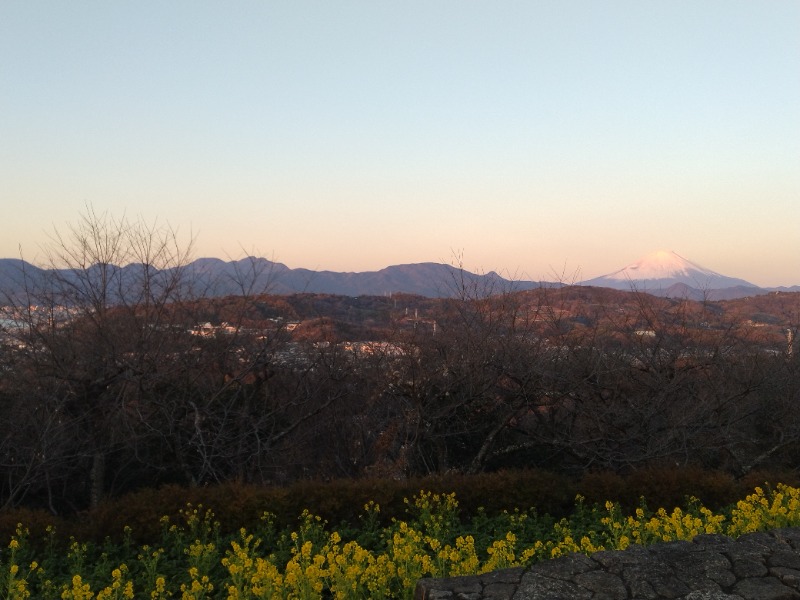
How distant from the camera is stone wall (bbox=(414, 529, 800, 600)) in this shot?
3.84 metres

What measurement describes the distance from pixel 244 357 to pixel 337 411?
1804mm

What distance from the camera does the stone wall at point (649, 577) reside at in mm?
3842

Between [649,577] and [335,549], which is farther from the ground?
[649,577]

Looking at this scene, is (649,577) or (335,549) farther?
(335,549)

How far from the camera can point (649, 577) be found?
401cm

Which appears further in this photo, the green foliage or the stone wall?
the green foliage

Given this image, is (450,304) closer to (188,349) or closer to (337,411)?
(337,411)

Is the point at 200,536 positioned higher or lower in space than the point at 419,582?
lower

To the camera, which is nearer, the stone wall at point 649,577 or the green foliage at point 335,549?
the stone wall at point 649,577

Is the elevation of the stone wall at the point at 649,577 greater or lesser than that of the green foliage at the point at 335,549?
greater

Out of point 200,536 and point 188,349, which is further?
point 188,349

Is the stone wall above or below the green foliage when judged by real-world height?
above

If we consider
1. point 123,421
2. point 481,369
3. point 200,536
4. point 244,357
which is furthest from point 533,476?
point 123,421

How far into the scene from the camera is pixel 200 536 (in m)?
6.34
